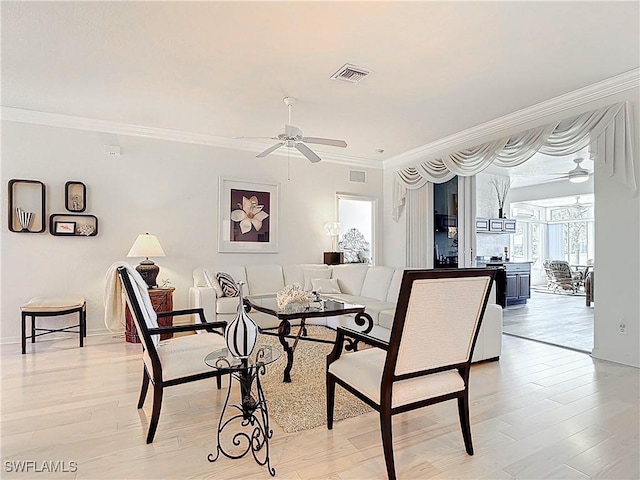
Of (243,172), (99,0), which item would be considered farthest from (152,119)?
(99,0)

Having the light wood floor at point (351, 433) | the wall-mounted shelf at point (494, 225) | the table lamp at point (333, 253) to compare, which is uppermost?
the wall-mounted shelf at point (494, 225)

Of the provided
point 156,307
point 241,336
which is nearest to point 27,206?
point 156,307

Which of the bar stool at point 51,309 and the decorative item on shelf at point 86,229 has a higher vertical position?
the decorative item on shelf at point 86,229

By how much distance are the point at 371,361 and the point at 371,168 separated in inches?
199

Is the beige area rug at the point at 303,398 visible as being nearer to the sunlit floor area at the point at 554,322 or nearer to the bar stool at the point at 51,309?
the bar stool at the point at 51,309

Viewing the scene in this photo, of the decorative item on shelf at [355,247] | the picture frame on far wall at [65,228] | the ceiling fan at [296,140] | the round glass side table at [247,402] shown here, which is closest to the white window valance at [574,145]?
the ceiling fan at [296,140]

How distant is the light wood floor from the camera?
6.10 ft

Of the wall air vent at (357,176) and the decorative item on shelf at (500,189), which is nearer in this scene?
the wall air vent at (357,176)

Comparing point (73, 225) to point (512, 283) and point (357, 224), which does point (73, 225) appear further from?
point (512, 283)

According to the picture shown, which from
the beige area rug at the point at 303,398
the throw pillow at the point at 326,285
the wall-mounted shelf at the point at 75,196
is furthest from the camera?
the throw pillow at the point at 326,285

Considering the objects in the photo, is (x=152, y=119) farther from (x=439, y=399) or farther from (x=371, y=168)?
(x=439, y=399)

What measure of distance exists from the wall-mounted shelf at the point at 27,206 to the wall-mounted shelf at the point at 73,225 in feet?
0.36

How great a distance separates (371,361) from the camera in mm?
2051

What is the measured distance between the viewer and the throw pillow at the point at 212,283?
4.61 metres
